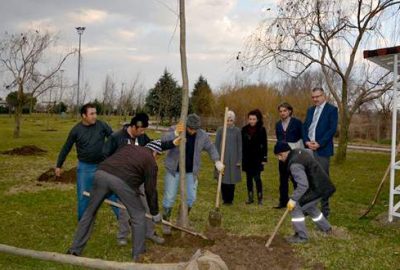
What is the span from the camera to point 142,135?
19.7 feet

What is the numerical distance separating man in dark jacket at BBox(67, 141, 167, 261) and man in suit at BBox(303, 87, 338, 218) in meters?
3.23

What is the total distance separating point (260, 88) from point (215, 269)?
3800cm

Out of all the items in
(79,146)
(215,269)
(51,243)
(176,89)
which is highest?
(176,89)

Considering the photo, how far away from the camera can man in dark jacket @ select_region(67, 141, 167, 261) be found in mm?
4984

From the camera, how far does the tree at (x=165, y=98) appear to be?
145 feet

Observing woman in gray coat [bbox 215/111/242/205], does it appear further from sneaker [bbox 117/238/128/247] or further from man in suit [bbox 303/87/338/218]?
sneaker [bbox 117/238/128/247]

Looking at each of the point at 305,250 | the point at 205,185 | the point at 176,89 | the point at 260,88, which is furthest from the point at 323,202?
the point at 176,89

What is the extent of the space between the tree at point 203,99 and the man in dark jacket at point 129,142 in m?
40.7

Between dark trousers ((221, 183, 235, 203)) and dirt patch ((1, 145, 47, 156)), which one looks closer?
dark trousers ((221, 183, 235, 203))

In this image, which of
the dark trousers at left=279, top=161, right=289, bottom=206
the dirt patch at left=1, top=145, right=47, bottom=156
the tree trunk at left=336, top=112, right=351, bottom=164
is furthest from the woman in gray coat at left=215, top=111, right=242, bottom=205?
the dirt patch at left=1, top=145, right=47, bottom=156

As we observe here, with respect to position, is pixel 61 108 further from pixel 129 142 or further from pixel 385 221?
pixel 129 142

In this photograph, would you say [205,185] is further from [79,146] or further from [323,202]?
[79,146]

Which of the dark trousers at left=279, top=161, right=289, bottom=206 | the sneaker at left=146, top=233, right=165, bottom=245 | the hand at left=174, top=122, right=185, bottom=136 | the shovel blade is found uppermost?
the hand at left=174, top=122, right=185, bottom=136

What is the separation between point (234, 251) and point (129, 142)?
1.83 metres
